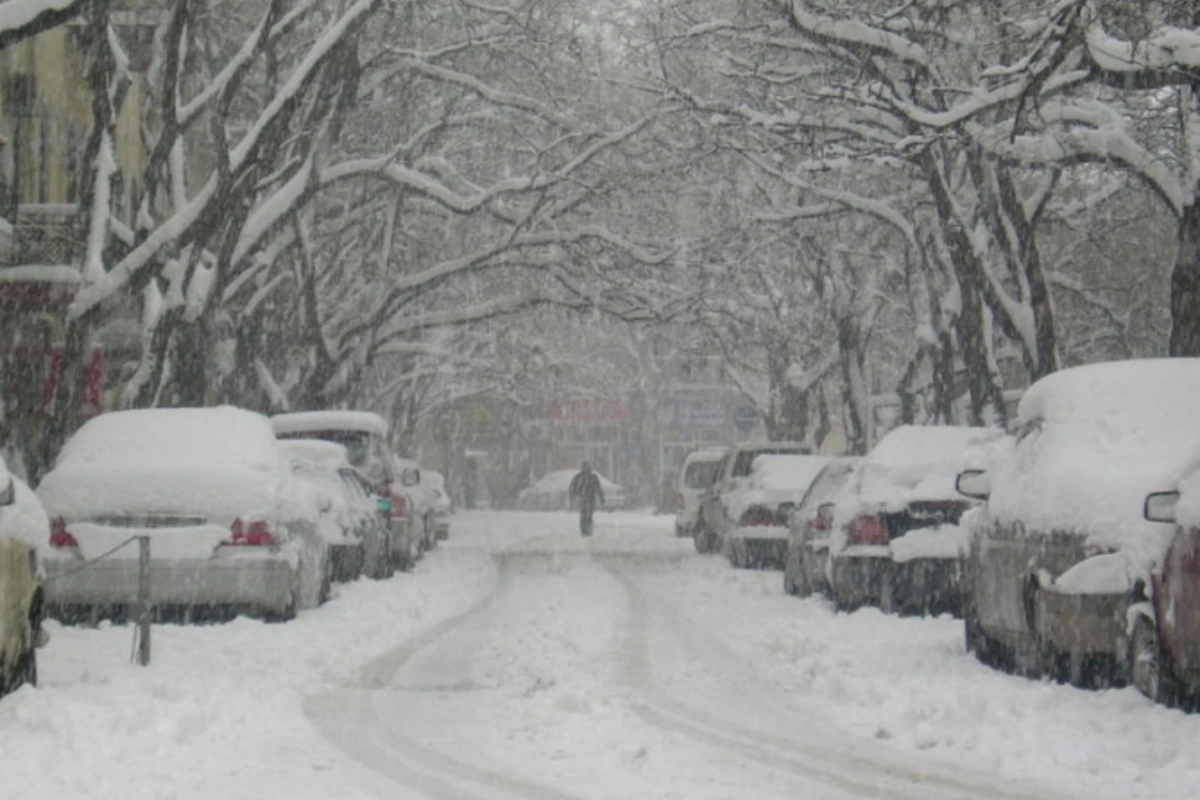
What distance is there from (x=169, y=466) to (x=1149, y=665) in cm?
784

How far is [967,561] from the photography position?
1255cm

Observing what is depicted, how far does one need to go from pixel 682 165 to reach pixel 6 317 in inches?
394

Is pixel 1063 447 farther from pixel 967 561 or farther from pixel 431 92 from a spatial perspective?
pixel 431 92

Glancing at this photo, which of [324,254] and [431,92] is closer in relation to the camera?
[431,92]

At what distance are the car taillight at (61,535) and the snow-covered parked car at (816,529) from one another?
692 centimetres

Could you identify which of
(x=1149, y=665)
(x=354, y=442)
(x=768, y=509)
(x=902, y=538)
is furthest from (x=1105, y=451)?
(x=354, y=442)

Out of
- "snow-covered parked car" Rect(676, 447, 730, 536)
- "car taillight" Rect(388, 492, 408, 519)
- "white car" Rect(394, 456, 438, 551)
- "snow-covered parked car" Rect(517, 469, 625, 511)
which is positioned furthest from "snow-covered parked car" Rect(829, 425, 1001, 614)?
"snow-covered parked car" Rect(517, 469, 625, 511)

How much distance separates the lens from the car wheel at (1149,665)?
9305mm

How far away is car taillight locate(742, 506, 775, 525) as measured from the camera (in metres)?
23.9

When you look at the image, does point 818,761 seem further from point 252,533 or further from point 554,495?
point 554,495

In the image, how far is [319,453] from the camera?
64.4ft

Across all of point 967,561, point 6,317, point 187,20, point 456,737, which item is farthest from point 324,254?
point 456,737

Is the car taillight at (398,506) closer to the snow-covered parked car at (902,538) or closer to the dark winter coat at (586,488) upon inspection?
the snow-covered parked car at (902,538)

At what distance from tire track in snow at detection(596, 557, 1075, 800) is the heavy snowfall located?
52 mm
